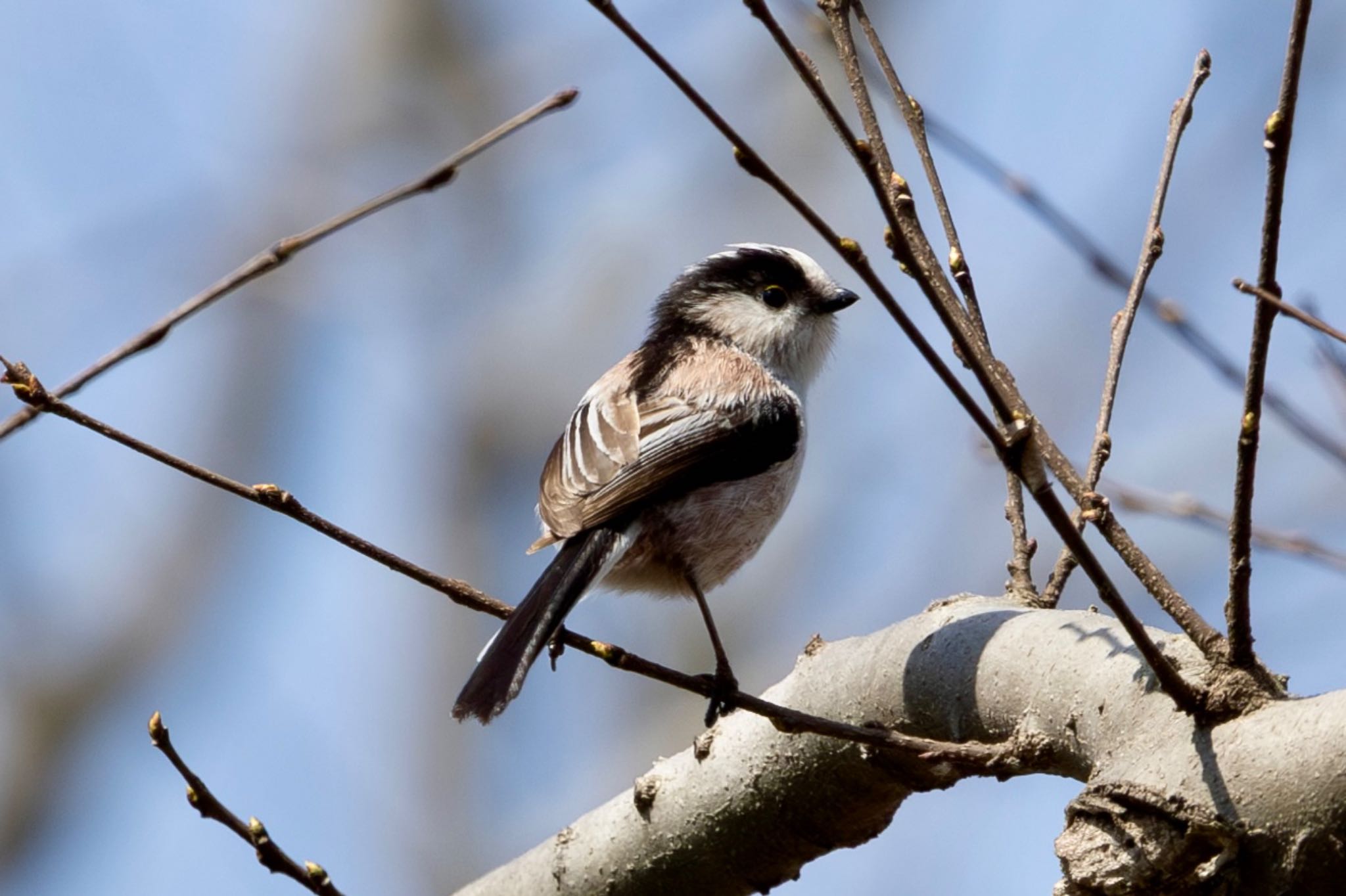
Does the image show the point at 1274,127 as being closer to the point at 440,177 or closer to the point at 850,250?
the point at 850,250

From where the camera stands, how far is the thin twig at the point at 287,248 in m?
1.72

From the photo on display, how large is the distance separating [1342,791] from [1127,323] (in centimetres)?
124

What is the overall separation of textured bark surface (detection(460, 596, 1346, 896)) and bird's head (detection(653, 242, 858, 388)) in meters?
1.78

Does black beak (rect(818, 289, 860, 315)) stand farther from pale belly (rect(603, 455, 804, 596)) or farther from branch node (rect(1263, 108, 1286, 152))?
branch node (rect(1263, 108, 1286, 152))

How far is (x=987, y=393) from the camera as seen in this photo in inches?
70.4

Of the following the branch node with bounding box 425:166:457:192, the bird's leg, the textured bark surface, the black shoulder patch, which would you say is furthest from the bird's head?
the branch node with bounding box 425:166:457:192

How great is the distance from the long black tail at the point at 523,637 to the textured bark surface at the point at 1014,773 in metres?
0.34

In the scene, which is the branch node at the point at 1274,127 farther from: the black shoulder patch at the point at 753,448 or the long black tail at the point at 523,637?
the black shoulder patch at the point at 753,448

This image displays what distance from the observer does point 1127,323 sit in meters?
2.73

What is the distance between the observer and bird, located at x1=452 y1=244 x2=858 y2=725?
120 inches

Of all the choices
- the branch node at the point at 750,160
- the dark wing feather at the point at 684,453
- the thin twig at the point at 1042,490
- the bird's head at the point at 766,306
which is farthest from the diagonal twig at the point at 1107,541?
the bird's head at the point at 766,306

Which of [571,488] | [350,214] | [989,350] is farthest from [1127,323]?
[350,214]

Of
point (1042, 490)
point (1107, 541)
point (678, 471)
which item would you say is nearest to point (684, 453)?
point (678, 471)

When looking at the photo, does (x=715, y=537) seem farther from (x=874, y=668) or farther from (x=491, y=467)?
(x=491, y=467)
